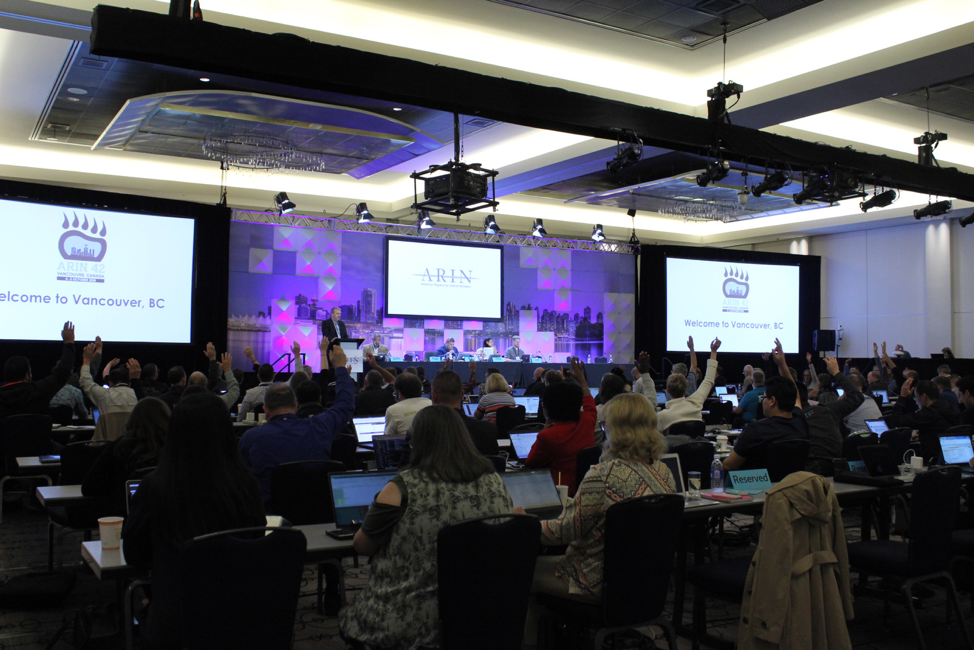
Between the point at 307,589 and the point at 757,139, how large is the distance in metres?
5.92

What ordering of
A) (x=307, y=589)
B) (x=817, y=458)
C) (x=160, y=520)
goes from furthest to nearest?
1. (x=817, y=458)
2. (x=307, y=589)
3. (x=160, y=520)

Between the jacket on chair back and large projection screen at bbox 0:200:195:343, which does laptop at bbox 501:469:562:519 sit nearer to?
the jacket on chair back

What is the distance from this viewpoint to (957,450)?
5.73 meters

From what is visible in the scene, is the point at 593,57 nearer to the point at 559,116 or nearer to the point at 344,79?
the point at 559,116

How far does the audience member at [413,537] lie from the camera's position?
2.64m

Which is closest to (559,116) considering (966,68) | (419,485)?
(966,68)

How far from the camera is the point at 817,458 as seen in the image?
560 cm

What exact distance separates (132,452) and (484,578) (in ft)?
7.26

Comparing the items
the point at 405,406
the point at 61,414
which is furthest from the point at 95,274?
the point at 405,406

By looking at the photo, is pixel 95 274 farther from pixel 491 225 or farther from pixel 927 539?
pixel 927 539

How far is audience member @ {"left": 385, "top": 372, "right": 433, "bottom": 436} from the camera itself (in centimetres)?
566

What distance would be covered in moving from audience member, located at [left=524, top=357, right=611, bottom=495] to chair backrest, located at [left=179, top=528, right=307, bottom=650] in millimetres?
2100

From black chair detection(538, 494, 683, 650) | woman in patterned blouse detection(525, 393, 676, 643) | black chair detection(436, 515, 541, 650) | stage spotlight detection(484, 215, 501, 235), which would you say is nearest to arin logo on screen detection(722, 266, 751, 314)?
stage spotlight detection(484, 215, 501, 235)

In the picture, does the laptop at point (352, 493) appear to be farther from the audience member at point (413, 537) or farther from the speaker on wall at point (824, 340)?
the speaker on wall at point (824, 340)
